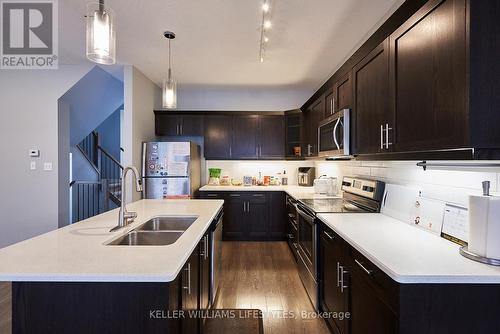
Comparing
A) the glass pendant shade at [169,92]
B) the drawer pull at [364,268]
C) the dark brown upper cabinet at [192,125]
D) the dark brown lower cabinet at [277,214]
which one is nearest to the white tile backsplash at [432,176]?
the drawer pull at [364,268]

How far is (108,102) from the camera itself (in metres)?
4.73

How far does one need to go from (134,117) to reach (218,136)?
4.73ft

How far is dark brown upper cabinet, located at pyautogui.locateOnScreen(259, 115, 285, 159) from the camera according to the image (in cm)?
457

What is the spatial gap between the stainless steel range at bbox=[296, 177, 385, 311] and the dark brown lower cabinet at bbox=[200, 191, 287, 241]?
128cm

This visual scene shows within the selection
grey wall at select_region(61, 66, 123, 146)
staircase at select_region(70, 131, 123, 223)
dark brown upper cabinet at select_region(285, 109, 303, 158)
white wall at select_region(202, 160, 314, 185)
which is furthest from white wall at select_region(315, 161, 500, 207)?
staircase at select_region(70, 131, 123, 223)

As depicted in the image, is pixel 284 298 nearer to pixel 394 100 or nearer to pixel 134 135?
pixel 394 100

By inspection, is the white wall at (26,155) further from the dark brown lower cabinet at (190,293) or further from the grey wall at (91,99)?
the dark brown lower cabinet at (190,293)

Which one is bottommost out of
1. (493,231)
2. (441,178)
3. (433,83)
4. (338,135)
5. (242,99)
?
(493,231)

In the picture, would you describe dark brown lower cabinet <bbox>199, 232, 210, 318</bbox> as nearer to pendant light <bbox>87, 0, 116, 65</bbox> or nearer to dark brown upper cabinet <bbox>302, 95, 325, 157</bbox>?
pendant light <bbox>87, 0, 116, 65</bbox>

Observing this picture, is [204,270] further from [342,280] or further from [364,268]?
[364,268]

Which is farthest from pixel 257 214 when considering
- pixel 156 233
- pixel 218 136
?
pixel 156 233

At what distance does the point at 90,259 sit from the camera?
1124 millimetres

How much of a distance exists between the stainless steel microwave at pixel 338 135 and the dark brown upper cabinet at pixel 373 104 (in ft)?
0.29

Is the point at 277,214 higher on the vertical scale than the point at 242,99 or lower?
lower
